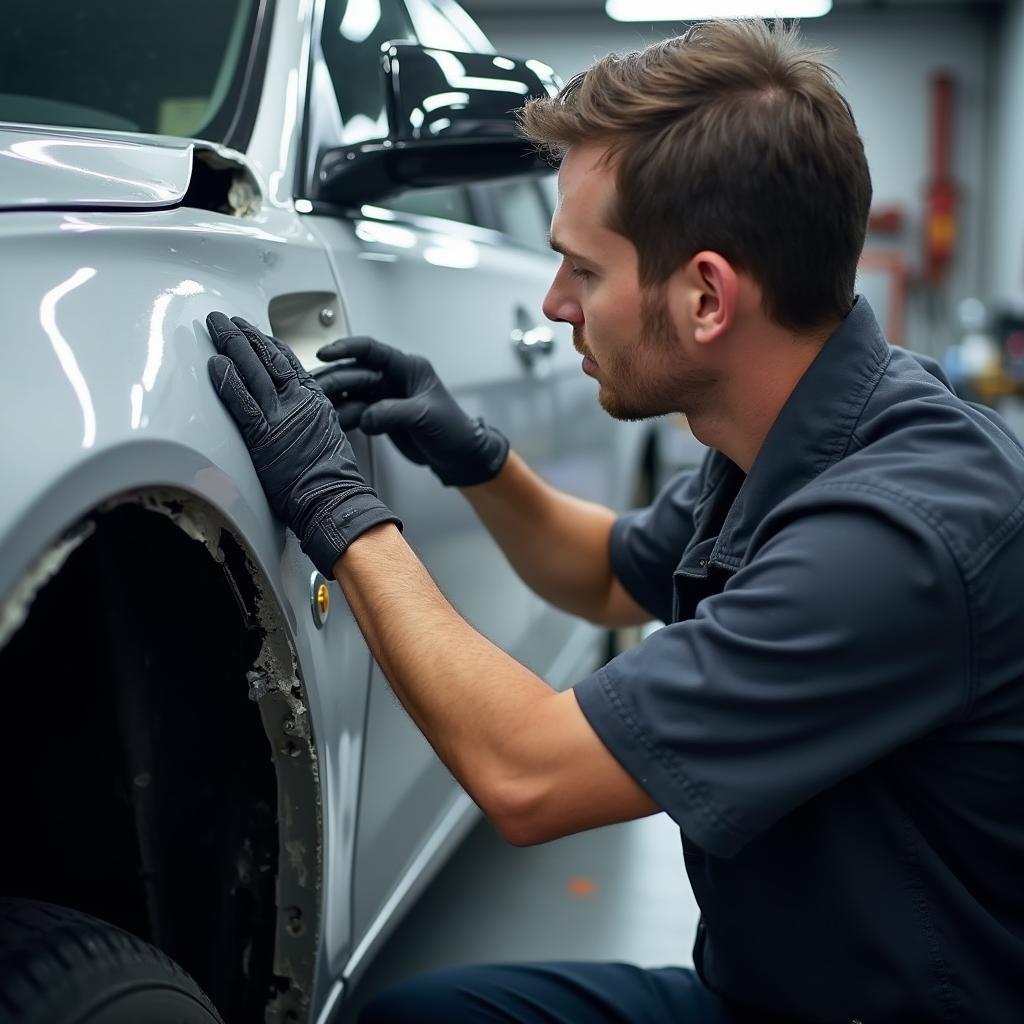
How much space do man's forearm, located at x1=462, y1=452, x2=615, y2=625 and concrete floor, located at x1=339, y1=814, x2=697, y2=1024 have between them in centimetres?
57

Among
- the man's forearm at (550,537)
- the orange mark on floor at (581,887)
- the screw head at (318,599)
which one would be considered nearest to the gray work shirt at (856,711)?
the screw head at (318,599)

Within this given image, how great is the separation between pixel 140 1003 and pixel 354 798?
376 millimetres

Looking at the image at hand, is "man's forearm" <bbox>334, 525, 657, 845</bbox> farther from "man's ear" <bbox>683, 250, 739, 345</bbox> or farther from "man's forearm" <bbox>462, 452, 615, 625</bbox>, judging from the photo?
"man's forearm" <bbox>462, 452, 615, 625</bbox>

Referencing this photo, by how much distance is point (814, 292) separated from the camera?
108cm

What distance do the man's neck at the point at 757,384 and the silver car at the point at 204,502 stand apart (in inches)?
14.7

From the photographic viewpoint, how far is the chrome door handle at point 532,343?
5.74 ft

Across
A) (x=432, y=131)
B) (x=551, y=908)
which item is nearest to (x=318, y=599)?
(x=432, y=131)

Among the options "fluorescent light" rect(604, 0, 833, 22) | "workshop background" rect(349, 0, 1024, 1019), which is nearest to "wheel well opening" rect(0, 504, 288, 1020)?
"workshop background" rect(349, 0, 1024, 1019)

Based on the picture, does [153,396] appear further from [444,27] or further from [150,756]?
[444,27]

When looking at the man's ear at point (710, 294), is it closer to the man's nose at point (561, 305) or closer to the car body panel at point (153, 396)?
the man's nose at point (561, 305)

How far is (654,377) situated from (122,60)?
81 centimetres

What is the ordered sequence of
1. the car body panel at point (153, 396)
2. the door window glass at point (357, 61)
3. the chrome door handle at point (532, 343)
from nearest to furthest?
the car body panel at point (153, 396) < the door window glass at point (357, 61) < the chrome door handle at point (532, 343)

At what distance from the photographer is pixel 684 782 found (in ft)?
3.02

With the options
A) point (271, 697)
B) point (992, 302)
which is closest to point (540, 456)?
point (271, 697)
